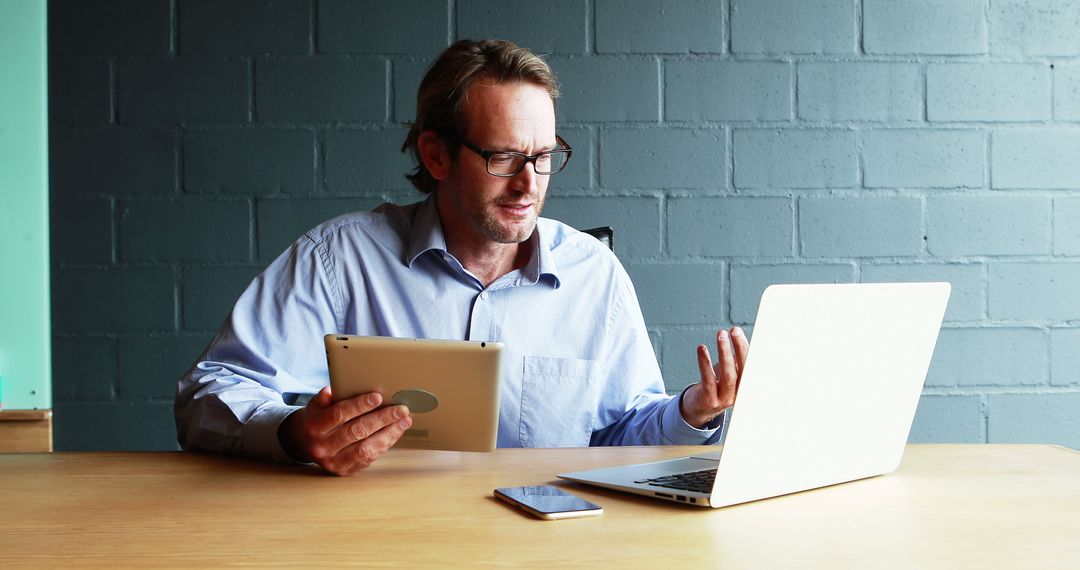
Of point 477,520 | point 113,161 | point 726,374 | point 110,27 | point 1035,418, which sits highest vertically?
point 110,27

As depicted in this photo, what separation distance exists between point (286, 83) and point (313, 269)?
102 cm

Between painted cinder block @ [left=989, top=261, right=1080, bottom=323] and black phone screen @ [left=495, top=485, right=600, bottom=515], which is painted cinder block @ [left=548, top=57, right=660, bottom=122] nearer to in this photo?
painted cinder block @ [left=989, top=261, right=1080, bottom=323]

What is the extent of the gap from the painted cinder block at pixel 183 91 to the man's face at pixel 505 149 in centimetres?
102

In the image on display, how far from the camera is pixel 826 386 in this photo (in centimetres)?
107

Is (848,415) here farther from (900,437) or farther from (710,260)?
(710,260)

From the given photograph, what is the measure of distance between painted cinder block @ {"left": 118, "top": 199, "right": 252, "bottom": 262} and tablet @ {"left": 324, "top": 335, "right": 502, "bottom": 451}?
149 centimetres

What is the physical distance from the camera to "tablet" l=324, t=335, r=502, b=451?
1119mm

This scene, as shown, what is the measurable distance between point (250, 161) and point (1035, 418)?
2327mm

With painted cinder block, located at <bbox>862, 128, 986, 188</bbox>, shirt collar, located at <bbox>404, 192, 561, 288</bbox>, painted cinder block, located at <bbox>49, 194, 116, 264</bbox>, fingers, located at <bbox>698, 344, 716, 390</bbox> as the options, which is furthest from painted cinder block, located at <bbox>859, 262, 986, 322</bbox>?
painted cinder block, located at <bbox>49, 194, 116, 264</bbox>

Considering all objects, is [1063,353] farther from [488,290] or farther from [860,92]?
[488,290]

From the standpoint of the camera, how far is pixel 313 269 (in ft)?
5.63

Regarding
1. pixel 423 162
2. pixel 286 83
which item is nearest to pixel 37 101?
pixel 286 83

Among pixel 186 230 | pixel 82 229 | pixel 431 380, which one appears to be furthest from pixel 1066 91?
pixel 82 229

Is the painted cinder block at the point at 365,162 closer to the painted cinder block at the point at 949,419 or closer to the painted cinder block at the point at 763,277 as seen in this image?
the painted cinder block at the point at 763,277
